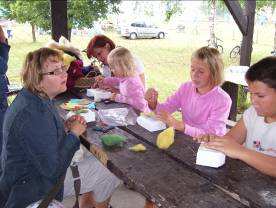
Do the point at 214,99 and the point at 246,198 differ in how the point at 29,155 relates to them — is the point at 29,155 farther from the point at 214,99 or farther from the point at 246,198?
the point at 214,99

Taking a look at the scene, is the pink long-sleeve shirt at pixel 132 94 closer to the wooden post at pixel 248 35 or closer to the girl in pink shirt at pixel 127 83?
the girl in pink shirt at pixel 127 83

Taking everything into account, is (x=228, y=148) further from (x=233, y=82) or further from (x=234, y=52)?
(x=234, y=52)

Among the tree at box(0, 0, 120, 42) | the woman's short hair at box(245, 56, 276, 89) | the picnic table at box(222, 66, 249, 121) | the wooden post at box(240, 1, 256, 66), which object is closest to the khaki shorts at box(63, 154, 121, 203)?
the woman's short hair at box(245, 56, 276, 89)

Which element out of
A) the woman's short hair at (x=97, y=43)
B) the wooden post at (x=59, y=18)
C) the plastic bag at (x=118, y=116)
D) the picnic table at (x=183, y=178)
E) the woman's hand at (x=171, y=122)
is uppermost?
the wooden post at (x=59, y=18)

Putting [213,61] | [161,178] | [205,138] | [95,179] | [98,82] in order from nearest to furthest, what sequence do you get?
[161,178], [205,138], [95,179], [213,61], [98,82]

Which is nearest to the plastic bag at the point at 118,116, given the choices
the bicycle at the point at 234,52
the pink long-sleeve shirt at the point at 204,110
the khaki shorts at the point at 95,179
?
the khaki shorts at the point at 95,179

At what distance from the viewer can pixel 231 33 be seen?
19.9 m

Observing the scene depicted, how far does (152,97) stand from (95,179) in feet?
2.53

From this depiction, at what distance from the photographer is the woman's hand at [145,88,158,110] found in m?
2.76

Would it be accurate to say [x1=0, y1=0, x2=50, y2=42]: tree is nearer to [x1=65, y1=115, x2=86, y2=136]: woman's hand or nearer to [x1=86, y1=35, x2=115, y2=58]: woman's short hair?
[x1=86, y1=35, x2=115, y2=58]: woman's short hair

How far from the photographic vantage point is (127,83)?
3.10 m

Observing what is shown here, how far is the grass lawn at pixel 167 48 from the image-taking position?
30.5 ft

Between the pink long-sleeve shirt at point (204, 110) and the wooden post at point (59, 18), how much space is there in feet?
7.00

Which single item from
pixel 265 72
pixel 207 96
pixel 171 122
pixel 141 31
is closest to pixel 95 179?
pixel 171 122
